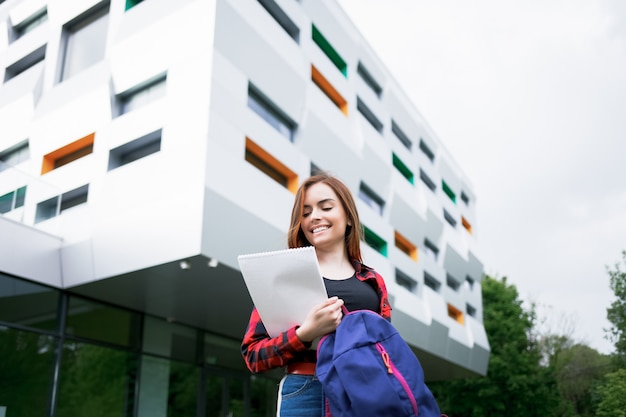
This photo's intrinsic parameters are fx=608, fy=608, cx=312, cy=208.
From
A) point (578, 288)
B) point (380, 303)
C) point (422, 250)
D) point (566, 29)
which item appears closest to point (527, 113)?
point (566, 29)

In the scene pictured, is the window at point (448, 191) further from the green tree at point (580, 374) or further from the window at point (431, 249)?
the green tree at point (580, 374)

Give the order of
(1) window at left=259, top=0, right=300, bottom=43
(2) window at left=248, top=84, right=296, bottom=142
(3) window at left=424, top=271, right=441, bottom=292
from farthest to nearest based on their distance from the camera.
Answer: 1. (3) window at left=424, top=271, right=441, bottom=292
2. (1) window at left=259, top=0, right=300, bottom=43
3. (2) window at left=248, top=84, right=296, bottom=142

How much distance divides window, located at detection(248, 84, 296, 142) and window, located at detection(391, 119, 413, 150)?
23.8ft

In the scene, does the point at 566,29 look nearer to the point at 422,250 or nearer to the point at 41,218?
the point at 422,250

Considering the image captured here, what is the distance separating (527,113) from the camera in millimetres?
29172

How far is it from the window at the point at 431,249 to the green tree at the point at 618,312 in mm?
9552

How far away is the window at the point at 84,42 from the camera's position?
39.0 feet

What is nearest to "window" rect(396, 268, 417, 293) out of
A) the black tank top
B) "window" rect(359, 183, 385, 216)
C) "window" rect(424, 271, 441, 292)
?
"window" rect(424, 271, 441, 292)

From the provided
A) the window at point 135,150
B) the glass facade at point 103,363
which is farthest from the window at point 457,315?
the window at point 135,150

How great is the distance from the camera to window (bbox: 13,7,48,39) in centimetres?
1338

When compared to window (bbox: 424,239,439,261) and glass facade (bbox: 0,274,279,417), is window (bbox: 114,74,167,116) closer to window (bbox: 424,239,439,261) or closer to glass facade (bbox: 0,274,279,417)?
glass facade (bbox: 0,274,279,417)

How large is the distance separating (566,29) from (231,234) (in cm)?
1598

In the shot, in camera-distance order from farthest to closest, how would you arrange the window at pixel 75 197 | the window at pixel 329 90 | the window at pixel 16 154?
the window at pixel 329 90 → the window at pixel 16 154 → the window at pixel 75 197

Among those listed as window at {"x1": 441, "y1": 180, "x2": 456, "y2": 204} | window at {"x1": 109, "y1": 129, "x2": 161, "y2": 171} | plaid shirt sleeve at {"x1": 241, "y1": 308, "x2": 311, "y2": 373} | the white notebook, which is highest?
window at {"x1": 441, "y1": 180, "x2": 456, "y2": 204}
